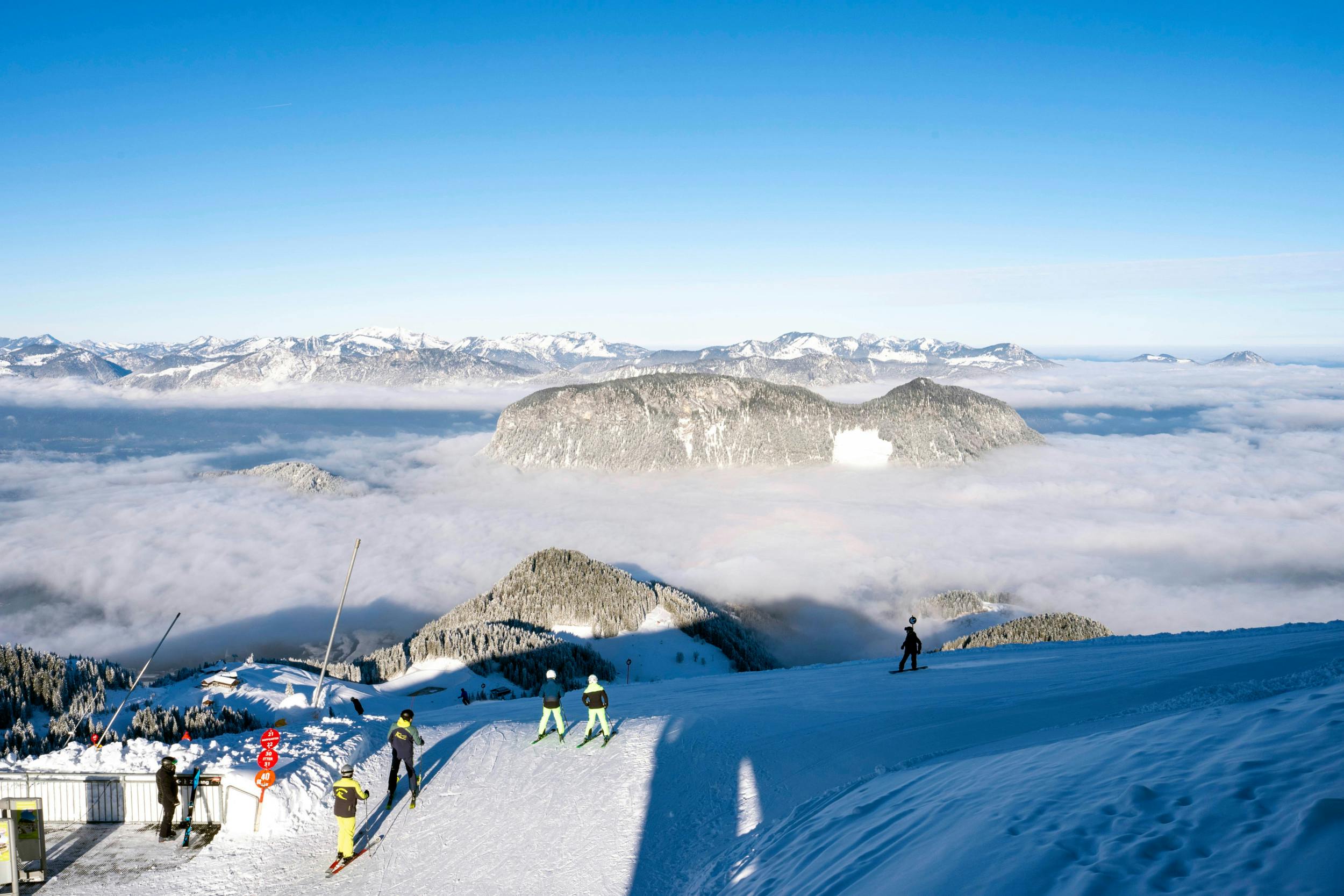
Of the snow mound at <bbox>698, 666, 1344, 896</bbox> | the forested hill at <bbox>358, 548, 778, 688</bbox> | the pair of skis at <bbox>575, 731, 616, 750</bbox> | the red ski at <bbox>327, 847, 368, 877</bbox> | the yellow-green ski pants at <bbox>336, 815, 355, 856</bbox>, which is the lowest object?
the forested hill at <bbox>358, 548, 778, 688</bbox>

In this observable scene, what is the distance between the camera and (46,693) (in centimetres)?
2691

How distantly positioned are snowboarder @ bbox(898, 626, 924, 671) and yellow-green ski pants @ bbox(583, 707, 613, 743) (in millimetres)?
11333

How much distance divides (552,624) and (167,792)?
3482 inches

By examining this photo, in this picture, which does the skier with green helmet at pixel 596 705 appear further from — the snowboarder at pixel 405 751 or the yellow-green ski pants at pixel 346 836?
the yellow-green ski pants at pixel 346 836

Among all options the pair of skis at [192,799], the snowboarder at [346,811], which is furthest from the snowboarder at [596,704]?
the pair of skis at [192,799]

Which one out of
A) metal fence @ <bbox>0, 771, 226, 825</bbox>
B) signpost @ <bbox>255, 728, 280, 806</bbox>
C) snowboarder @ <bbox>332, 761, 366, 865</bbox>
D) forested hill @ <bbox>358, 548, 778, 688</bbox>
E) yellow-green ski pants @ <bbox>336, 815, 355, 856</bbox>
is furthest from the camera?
forested hill @ <bbox>358, 548, 778, 688</bbox>

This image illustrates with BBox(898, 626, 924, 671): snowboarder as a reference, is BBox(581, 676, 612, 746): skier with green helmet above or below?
above

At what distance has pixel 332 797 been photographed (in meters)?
16.5

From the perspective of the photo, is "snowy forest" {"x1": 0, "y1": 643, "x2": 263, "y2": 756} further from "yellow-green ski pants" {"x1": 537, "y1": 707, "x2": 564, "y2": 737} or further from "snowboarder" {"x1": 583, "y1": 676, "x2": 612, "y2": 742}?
"snowboarder" {"x1": 583, "y1": 676, "x2": 612, "y2": 742}

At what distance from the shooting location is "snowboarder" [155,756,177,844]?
1490cm

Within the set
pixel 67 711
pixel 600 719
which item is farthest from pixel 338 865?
pixel 67 711

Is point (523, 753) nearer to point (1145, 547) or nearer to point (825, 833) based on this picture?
point (825, 833)

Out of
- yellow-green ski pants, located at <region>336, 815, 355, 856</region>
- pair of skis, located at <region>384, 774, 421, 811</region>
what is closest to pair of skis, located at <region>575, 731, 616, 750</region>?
pair of skis, located at <region>384, 774, 421, 811</region>

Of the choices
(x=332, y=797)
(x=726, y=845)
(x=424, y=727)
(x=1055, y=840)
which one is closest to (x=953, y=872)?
(x=1055, y=840)
